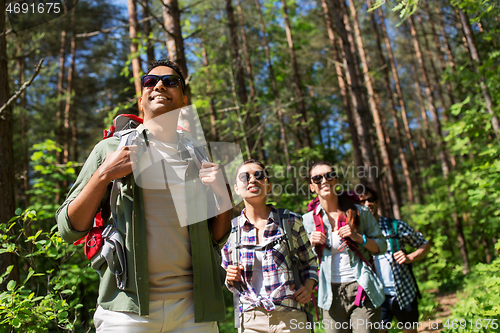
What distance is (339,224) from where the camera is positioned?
3650 millimetres

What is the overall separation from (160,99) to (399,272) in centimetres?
380

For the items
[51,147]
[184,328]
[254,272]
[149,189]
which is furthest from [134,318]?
A: [51,147]

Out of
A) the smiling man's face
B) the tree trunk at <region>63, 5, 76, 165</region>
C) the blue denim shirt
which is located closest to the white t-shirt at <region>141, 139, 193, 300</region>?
the smiling man's face

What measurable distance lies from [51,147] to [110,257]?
188 inches

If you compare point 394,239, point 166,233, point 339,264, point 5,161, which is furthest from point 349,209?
point 5,161

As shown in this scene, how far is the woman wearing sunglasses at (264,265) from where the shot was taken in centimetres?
277

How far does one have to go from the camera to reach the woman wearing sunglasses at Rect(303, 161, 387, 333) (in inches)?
131

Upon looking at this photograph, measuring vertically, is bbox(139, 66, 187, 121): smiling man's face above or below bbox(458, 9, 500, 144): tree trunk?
below

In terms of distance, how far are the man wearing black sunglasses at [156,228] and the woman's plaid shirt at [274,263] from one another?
0.99 metres

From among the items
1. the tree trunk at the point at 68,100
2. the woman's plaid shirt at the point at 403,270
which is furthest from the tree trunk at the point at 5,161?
the tree trunk at the point at 68,100

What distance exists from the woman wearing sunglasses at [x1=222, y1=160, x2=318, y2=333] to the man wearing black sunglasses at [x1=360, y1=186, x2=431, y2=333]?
1873 mm

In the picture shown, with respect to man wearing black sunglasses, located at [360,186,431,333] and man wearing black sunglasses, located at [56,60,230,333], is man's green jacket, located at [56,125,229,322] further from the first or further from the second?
man wearing black sunglasses, located at [360,186,431,333]

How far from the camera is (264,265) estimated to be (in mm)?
2877

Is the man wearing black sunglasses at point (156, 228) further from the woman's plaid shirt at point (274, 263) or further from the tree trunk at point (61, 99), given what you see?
the tree trunk at point (61, 99)
